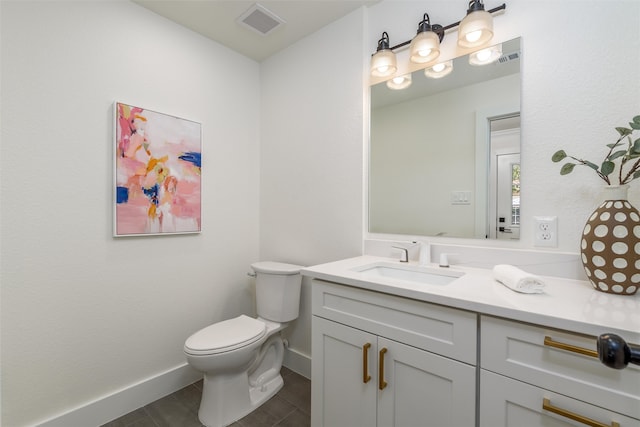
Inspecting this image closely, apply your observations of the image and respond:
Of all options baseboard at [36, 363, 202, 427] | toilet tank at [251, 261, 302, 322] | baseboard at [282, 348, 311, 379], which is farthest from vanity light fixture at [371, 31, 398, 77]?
baseboard at [36, 363, 202, 427]

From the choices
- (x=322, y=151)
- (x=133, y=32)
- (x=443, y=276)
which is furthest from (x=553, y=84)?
(x=133, y=32)

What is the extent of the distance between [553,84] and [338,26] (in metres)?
1.29

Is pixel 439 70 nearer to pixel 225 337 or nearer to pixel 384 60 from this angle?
pixel 384 60

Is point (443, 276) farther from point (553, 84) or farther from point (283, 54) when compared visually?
point (283, 54)

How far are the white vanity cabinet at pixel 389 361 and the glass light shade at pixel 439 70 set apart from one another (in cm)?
120

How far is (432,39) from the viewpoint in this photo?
1.42m

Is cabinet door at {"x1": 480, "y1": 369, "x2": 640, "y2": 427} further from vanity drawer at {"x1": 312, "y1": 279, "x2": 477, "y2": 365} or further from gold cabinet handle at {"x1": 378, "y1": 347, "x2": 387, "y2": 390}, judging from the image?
gold cabinet handle at {"x1": 378, "y1": 347, "x2": 387, "y2": 390}

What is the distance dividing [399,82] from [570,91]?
785mm

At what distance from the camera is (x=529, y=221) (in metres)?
1.24

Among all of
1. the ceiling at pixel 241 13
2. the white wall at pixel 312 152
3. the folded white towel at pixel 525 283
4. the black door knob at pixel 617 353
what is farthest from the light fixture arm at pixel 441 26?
the black door knob at pixel 617 353

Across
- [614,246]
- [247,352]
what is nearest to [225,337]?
[247,352]

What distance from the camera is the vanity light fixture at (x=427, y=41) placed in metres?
1.42

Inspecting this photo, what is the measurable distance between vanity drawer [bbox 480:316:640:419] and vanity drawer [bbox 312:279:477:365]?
55 mm

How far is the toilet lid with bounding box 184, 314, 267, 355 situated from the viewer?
144 cm
